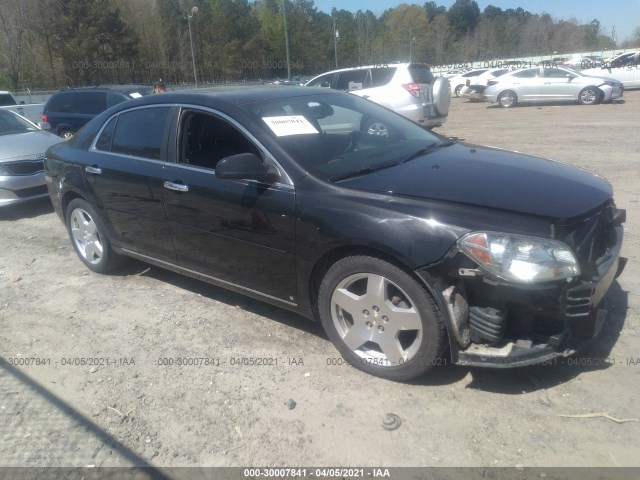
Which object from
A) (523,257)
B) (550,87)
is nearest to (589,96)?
(550,87)

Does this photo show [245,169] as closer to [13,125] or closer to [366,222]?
[366,222]

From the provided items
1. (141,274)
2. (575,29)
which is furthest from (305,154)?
(575,29)

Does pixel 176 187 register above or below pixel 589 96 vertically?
above

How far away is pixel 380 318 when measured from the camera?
3.16 meters

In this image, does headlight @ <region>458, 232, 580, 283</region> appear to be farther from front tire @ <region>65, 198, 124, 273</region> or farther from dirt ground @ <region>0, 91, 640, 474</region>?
front tire @ <region>65, 198, 124, 273</region>

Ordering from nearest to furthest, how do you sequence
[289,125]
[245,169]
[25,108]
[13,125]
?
[245,169] → [289,125] → [13,125] → [25,108]

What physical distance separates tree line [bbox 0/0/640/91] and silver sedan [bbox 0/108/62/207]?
26.1 meters

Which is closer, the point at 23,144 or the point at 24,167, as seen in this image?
the point at 24,167

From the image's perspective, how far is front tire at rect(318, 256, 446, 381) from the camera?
2971mm

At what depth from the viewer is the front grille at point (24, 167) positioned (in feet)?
24.9

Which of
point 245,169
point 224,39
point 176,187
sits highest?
point 224,39

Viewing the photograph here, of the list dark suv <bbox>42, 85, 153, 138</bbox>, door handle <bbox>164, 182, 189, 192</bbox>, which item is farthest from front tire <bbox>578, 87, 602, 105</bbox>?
door handle <bbox>164, 182, 189, 192</bbox>

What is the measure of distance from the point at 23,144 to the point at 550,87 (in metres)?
18.7

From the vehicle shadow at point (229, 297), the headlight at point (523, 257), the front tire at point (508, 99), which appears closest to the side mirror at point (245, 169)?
the vehicle shadow at point (229, 297)
